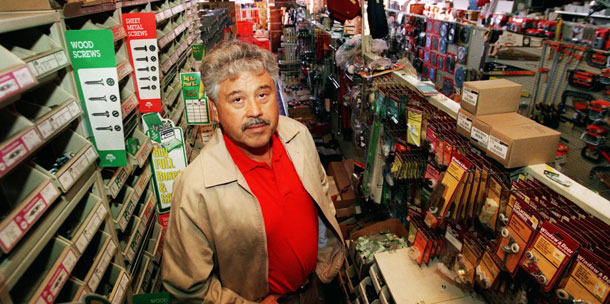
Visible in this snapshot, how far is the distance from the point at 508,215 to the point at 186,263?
1.46m

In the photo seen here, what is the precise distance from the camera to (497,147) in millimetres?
1438

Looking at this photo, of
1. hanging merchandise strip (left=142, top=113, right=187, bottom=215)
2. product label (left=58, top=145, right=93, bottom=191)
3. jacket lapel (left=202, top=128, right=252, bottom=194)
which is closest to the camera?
product label (left=58, top=145, right=93, bottom=191)

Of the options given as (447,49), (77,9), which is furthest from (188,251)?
(447,49)

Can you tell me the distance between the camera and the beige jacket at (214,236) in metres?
1.59

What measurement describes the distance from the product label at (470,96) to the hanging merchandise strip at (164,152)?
5.80 feet

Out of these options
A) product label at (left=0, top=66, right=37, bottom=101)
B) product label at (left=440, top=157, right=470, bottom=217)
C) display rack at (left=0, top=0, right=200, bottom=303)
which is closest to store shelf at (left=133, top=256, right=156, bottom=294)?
display rack at (left=0, top=0, right=200, bottom=303)

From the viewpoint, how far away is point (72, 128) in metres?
1.51

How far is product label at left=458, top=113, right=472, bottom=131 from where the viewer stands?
1.64 meters

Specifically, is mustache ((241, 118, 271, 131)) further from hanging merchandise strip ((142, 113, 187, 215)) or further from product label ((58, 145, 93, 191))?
hanging merchandise strip ((142, 113, 187, 215))

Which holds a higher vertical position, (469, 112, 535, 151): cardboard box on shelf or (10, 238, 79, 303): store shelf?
(469, 112, 535, 151): cardboard box on shelf

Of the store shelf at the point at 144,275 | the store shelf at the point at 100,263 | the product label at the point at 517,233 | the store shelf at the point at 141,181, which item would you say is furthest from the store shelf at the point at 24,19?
the product label at the point at 517,233

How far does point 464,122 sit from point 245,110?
108 centimetres

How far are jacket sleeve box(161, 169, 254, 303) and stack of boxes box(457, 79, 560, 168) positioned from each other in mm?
1327

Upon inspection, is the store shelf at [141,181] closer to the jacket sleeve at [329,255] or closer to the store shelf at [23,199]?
the store shelf at [23,199]
